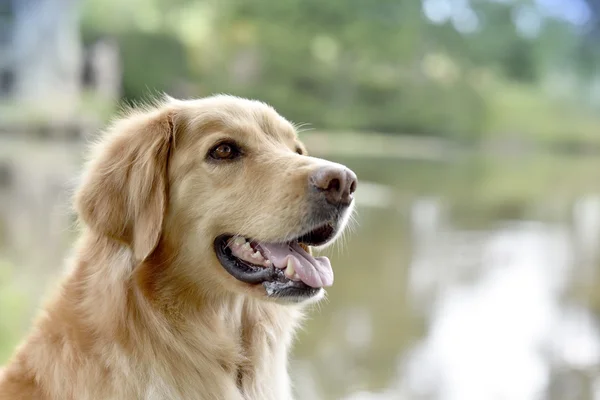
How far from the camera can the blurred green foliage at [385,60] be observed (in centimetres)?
1024

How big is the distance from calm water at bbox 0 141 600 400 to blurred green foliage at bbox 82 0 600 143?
9.48 feet

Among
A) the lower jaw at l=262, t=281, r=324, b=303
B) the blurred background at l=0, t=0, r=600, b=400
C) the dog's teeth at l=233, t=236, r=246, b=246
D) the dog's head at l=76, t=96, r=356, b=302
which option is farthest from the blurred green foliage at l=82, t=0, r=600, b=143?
the lower jaw at l=262, t=281, r=324, b=303

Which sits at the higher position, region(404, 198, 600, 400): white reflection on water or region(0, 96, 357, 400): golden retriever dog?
region(404, 198, 600, 400): white reflection on water

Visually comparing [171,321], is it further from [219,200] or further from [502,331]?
[502,331]

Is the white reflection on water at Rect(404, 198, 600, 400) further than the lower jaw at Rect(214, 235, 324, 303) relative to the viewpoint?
Yes

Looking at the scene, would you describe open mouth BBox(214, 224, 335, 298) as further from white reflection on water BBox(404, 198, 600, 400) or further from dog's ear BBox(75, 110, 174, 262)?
white reflection on water BBox(404, 198, 600, 400)

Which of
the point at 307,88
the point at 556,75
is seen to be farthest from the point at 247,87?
the point at 556,75

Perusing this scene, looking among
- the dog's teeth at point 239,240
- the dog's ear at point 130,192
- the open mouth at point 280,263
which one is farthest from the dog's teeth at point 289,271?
the dog's ear at point 130,192

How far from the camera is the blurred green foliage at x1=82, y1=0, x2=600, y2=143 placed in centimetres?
1024

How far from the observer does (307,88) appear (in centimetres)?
1102

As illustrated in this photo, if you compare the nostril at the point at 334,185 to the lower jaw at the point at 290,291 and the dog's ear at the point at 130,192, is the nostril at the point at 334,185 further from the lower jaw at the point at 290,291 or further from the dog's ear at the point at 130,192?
the dog's ear at the point at 130,192

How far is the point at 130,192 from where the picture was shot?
1409mm

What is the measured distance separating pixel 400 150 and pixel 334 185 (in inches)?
433

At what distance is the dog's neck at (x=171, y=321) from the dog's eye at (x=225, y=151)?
0.86ft
